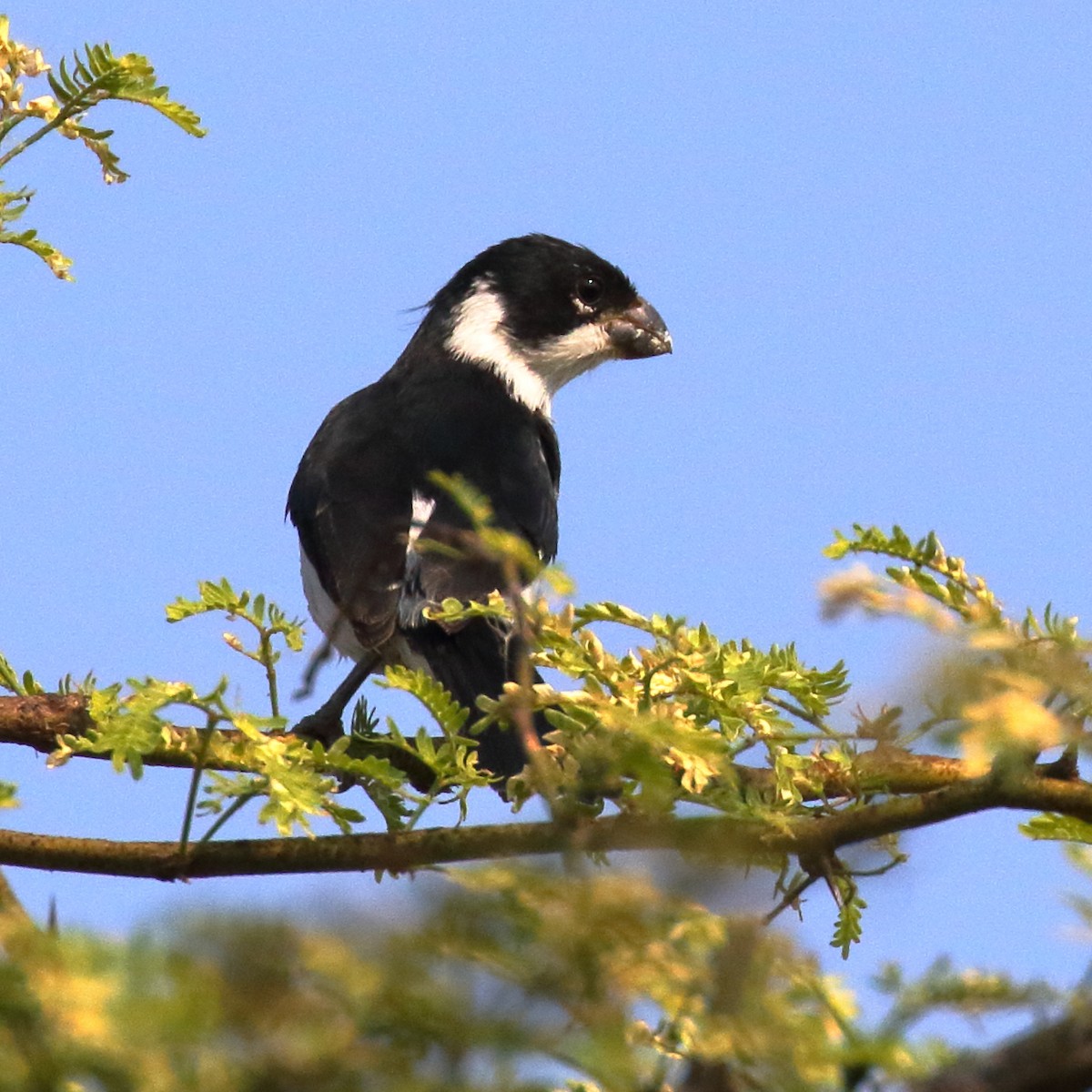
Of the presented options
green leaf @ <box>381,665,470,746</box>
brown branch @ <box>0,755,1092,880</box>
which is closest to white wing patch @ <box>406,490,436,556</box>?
brown branch @ <box>0,755,1092,880</box>

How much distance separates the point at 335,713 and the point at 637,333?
127 inches

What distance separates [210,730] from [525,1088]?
1439mm

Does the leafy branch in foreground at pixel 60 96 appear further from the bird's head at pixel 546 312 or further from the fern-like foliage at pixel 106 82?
the bird's head at pixel 546 312

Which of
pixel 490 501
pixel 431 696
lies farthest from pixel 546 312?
pixel 431 696

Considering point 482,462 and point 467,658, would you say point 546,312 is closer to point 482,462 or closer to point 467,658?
point 482,462

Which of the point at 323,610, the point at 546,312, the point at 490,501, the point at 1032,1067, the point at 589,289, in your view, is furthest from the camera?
the point at 589,289

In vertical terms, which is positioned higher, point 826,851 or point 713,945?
point 826,851

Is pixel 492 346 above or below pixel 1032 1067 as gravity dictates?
above

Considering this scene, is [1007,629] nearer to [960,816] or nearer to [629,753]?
[629,753]

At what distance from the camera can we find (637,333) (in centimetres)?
815

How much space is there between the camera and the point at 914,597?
5.30ft

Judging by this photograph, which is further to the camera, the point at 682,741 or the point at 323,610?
the point at 323,610

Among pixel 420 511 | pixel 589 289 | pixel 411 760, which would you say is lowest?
pixel 411 760

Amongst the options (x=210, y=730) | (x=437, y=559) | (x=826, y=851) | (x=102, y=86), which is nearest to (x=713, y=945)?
(x=826, y=851)
